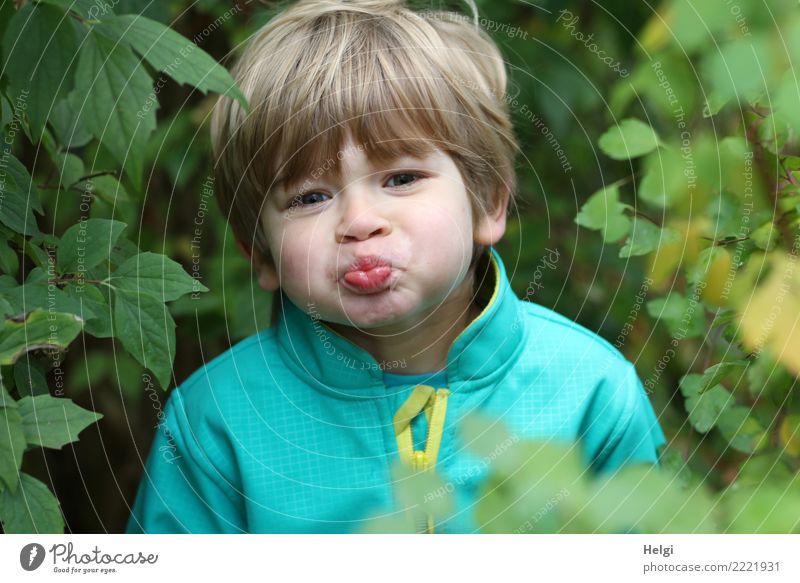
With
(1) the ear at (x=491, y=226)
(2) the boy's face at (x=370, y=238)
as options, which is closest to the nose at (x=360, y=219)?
(2) the boy's face at (x=370, y=238)

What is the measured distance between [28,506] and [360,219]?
0.28m

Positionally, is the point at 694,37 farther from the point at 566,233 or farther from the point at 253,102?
the point at 566,233

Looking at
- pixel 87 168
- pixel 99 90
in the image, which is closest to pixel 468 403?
pixel 99 90

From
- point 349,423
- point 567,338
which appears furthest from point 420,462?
point 567,338

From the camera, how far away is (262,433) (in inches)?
29.0

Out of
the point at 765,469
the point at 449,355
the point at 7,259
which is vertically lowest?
the point at 765,469

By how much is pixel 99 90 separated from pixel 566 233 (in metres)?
0.76

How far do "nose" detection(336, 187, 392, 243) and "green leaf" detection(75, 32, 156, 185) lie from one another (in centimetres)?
15

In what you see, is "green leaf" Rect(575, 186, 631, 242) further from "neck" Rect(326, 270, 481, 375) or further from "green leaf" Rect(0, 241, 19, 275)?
"green leaf" Rect(0, 241, 19, 275)

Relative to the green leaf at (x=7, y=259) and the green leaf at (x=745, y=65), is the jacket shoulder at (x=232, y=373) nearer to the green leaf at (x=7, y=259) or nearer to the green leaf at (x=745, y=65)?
the green leaf at (x=7, y=259)

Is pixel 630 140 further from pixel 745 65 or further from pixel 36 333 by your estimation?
pixel 36 333

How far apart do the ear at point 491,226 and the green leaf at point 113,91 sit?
0.27 meters
